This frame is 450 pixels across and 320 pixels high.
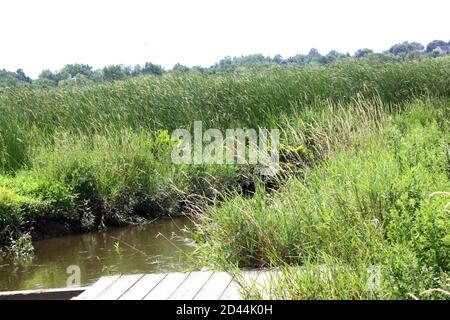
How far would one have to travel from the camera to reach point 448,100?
11.1m

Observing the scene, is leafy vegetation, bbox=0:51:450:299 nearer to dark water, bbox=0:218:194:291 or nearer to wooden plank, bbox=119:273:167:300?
dark water, bbox=0:218:194:291

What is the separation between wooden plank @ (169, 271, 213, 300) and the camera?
12.5 feet

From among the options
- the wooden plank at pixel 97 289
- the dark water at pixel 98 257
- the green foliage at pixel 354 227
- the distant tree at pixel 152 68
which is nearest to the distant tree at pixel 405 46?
the distant tree at pixel 152 68

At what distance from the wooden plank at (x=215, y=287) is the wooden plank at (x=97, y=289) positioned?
640mm

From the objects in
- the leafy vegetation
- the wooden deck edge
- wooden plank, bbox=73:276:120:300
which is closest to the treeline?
the leafy vegetation

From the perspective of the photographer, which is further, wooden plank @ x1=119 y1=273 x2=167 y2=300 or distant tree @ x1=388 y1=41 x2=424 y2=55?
distant tree @ x1=388 y1=41 x2=424 y2=55

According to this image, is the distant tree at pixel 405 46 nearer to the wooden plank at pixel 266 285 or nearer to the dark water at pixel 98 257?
the dark water at pixel 98 257

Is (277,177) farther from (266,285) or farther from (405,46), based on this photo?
(405,46)

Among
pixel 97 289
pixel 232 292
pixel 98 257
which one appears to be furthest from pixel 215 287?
pixel 98 257

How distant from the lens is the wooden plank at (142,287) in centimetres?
386
